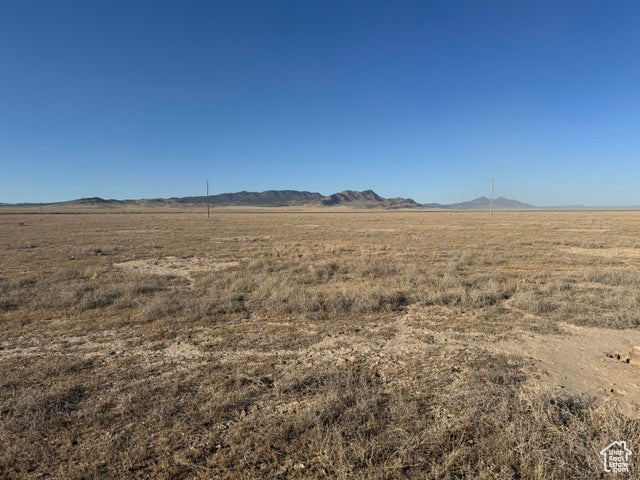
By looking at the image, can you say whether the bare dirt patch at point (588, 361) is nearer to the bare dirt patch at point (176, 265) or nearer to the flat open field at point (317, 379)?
the flat open field at point (317, 379)

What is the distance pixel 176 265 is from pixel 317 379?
13736 millimetres

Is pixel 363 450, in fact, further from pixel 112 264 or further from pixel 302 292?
pixel 112 264

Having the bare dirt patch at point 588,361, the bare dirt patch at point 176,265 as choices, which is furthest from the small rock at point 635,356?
the bare dirt patch at point 176,265

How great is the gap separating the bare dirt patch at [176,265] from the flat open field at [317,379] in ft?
10.4

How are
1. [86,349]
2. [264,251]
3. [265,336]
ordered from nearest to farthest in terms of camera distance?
[86,349] → [265,336] → [264,251]

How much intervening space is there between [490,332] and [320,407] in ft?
16.3

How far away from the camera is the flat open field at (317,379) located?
12.1 ft

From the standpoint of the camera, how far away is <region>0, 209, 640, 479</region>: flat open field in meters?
3.69

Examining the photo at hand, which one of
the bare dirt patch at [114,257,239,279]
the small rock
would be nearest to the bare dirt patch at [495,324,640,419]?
the small rock

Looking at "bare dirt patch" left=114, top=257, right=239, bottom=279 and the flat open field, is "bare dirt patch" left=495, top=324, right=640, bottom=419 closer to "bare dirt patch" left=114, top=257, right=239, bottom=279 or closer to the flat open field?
the flat open field

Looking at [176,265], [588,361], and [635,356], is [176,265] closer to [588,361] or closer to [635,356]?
[588,361]

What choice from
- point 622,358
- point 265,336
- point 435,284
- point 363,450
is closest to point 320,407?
point 363,450

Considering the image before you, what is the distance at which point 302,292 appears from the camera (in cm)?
1079

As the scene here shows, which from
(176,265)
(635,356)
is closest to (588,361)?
(635,356)
